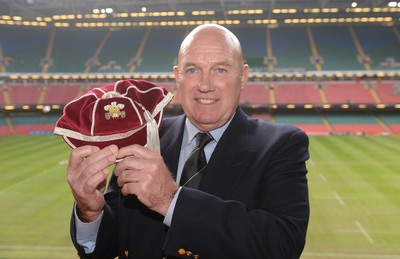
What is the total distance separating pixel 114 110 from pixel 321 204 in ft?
39.5

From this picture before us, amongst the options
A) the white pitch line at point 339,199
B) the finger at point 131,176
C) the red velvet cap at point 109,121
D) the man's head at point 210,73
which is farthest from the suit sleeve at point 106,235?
the white pitch line at point 339,199

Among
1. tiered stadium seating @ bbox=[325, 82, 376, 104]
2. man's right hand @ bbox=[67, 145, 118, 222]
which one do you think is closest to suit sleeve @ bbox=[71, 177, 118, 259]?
man's right hand @ bbox=[67, 145, 118, 222]

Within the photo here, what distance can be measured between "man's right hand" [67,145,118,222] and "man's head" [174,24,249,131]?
612 mm

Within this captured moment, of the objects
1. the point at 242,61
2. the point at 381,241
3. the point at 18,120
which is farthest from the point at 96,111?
the point at 18,120

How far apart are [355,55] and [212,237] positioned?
4196 cm

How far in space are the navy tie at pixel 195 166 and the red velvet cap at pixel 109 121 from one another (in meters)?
0.31

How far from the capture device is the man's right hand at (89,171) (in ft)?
5.26

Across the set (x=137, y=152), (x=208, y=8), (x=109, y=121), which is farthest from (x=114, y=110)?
(x=208, y=8)

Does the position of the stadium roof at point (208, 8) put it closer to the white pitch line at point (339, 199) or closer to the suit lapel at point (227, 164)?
the white pitch line at point (339, 199)

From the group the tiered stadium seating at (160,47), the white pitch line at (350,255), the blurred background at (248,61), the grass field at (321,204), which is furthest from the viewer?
the tiered stadium seating at (160,47)

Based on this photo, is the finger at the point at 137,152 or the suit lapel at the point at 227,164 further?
the suit lapel at the point at 227,164

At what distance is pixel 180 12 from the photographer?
123 feet

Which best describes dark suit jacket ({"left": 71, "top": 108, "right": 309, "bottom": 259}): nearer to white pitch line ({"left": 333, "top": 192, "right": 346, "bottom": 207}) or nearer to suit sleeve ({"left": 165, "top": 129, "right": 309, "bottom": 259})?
suit sleeve ({"left": 165, "top": 129, "right": 309, "bottom": 259})

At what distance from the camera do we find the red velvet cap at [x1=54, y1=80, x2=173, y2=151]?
176 centimetres
